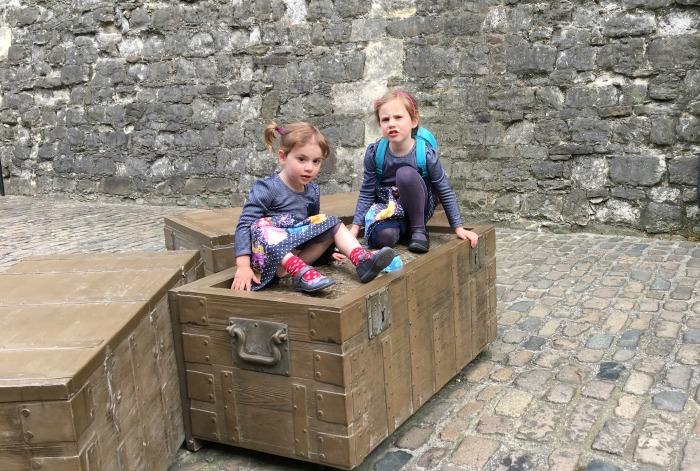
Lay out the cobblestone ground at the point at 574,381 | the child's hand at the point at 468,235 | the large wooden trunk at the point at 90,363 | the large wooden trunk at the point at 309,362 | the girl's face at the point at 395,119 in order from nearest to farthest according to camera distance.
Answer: the large wooden trunk at the point at 90,363 → the large wooden trunk at the point at 309,362 → the cobblestone ground at the point at 574,381 → the girl's face at the point at 395,119 → the child's hand at the point at 468,235

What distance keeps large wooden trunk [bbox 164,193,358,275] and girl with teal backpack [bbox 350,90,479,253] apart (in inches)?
26.1

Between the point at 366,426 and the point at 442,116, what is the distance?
15.3 ft

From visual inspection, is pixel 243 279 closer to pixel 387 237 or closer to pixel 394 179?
pixel 387 237

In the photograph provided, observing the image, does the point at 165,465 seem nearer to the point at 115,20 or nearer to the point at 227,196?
the point at 227,196

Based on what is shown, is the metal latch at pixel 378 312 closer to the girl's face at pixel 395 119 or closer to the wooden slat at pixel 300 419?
the wooden slat at pixel 300 419

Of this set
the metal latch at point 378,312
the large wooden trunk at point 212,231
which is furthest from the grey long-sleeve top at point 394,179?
the metal latch at point 378,312

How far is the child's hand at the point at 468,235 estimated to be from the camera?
3.19 m

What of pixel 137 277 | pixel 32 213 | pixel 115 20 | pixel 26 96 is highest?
pixel 115 20

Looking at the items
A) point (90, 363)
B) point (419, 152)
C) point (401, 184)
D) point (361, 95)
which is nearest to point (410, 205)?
point (401, 184)

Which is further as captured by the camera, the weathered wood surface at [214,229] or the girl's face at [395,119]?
the weathered wood surface at [214,229]

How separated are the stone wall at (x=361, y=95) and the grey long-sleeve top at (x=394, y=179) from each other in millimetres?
3149

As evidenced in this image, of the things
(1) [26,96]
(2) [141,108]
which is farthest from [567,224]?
(1) [26,96]

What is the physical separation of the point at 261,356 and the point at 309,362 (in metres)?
0.18

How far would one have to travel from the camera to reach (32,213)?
8359 mm
